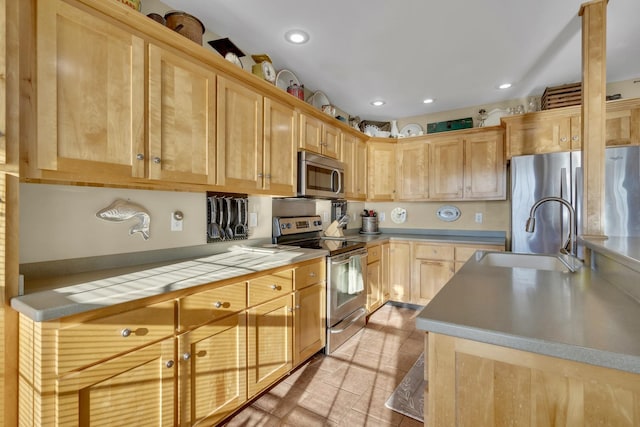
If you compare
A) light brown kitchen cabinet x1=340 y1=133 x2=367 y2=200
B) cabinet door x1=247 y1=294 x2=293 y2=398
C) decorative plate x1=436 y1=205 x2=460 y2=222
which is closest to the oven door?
cabinet door x1=247 y1=294 x2=293 y2=398

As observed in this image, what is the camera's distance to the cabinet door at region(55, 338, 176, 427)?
1036 millimetres

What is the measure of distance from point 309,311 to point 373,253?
1240 mm

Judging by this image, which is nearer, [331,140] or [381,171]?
[331,140]

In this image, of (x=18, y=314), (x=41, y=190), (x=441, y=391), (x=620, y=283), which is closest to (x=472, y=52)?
(x=620, y=283)

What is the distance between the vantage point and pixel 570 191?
2.74m

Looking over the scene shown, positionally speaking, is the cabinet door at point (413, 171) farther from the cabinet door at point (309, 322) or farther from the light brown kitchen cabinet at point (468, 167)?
the cabinet door at point (309, 322)

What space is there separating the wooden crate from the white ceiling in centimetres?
7

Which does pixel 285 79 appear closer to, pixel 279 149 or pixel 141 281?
pixel 279 149

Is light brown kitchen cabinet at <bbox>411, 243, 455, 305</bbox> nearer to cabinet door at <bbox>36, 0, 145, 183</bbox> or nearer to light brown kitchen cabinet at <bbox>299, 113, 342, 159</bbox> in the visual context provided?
light brown kitchen cabinet at <bbox>299, 113, 342, 159</bbox>

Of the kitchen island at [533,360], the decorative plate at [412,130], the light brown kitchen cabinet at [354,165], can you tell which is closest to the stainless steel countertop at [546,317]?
the kitchen island at [533,360]

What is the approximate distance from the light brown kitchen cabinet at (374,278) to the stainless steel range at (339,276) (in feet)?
0.51

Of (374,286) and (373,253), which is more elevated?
(373,253)

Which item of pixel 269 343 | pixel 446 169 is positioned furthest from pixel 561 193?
pixel 269 343

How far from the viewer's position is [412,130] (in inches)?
159
